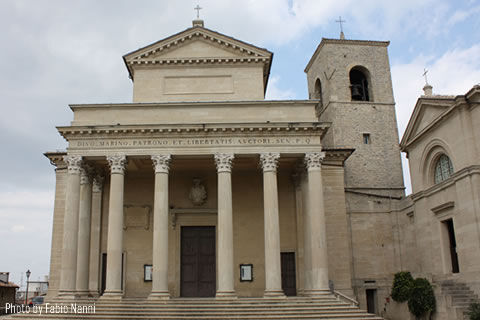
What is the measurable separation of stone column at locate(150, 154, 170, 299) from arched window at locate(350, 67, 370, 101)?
18148 mm

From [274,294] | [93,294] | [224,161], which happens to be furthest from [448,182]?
[93,294]

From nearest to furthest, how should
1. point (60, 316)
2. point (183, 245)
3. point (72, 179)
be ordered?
point (60, 316) → point (72, 179) → point (183, 245)

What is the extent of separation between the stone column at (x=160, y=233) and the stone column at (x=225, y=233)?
225 cm

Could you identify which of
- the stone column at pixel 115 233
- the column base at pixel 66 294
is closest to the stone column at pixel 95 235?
Result: the column base at pixel 66 294

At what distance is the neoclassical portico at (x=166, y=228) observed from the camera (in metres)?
19.9

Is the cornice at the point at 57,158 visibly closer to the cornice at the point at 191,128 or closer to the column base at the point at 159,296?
the cornice at the point at 191,128

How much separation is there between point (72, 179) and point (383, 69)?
927 inches

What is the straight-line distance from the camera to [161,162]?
830 inches

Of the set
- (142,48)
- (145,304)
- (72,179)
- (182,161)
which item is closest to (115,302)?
(145,304)

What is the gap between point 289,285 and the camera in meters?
24.4

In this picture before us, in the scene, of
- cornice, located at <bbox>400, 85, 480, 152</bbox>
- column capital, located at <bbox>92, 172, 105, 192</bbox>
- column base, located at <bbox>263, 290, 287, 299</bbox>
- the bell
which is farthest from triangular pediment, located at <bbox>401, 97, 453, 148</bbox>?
column capital, located at <bbox>92, 172, 105, 192</bbox>

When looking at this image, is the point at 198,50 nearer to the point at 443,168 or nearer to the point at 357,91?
the point at 443,168

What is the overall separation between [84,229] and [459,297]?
16.5m

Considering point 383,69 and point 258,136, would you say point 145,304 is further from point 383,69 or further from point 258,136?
point 383,69
